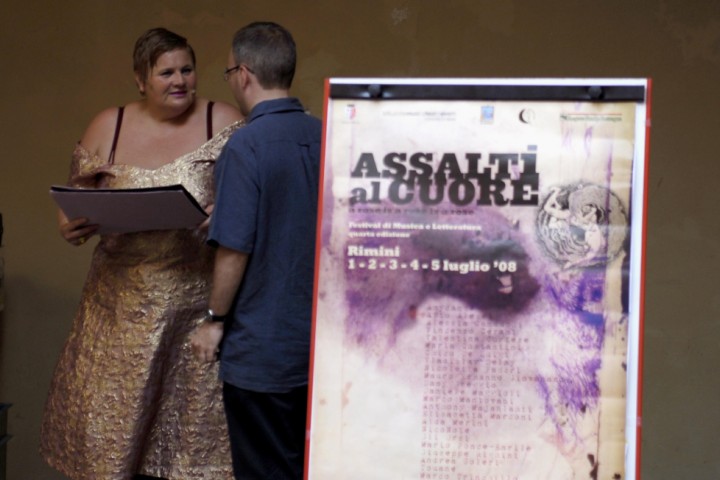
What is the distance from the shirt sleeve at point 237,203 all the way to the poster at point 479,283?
1.10ft

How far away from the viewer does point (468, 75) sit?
14.2 feet

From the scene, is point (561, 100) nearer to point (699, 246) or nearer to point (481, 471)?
point (481, 471)

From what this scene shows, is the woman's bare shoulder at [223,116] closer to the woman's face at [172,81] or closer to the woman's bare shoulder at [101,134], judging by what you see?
the woman's face at [172,81]

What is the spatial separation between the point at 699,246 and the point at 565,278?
2.07 m

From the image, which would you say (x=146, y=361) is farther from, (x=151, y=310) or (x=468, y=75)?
(x=468, y=75)

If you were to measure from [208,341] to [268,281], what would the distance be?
21 centimetres

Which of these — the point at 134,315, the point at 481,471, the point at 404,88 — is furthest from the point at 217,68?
the point at 481,471

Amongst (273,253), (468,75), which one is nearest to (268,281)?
(273,253)

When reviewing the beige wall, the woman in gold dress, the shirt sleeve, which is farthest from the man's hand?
the beige wall

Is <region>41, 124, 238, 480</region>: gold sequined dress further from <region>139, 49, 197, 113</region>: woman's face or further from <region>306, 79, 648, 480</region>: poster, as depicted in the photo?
<region>306, 79, 648, 480</region>: poster

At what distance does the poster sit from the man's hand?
0.47 metres

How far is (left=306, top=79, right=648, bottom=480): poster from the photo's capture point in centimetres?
236

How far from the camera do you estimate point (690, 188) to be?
168 inches

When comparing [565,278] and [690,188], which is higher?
[690,188]
